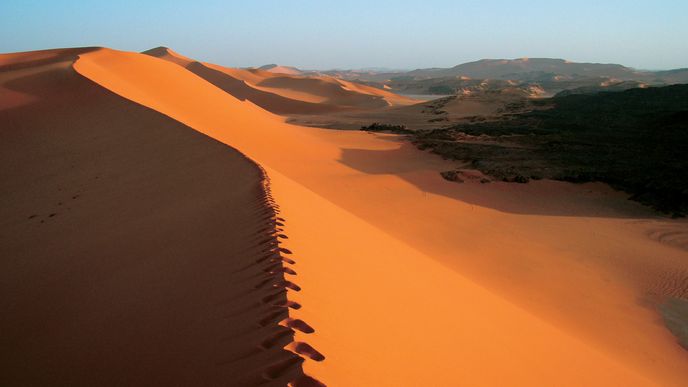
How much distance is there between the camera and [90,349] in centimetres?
288

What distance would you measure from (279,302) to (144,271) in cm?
187

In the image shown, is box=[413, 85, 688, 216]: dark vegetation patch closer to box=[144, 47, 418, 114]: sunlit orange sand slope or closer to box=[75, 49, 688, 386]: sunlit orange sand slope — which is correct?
box=[75, 49, 688, 386]: sunlit orange sand slope

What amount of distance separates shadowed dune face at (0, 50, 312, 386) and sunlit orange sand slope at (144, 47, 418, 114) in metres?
36.2

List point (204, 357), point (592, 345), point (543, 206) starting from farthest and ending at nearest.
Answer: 1. point (543, 206)
2. point (592, 345)
3. point (204, 357)

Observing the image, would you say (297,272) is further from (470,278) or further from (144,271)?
(470,278)

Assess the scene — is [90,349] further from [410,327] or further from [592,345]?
[592,345]

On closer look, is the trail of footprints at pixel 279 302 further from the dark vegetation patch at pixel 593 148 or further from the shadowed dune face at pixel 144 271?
the dark vegetation patch at pixel 593 148

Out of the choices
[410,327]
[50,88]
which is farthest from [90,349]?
[50,88]

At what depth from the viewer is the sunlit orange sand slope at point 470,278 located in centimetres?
293

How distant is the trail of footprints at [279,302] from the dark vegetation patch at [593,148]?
1074 centimetres

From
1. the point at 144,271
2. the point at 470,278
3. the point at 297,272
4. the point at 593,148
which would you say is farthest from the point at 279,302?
the point at 593,148

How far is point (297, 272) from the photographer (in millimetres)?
3336

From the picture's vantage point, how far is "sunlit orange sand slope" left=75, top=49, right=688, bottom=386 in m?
2.93

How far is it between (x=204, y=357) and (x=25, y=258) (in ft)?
13.6
